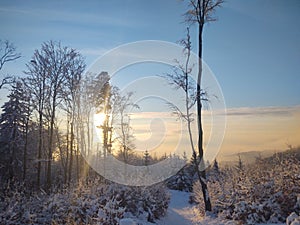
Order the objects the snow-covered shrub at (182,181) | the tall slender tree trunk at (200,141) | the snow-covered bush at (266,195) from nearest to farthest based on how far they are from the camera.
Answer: the snow-covered bush at (266,195) → the tall slender tree trunk at (200,141) → the snow-covered shrub at (182,181)

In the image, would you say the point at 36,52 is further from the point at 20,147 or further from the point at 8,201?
the point at 8,201

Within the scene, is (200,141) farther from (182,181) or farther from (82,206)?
(182,181)

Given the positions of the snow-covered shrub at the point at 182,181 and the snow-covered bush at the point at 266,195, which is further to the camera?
the snow-covered shrub at the point at 182,181

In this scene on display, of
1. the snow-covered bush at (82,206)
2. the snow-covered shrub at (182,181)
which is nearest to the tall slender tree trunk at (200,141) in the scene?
the snow-covered bush at (82,206)

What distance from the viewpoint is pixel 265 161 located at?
13.9 metres

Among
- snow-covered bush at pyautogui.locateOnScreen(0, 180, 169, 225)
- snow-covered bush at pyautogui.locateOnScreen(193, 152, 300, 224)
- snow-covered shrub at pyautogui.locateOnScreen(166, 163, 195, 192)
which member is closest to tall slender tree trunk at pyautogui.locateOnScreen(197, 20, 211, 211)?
snow-covered bush at pyautogui.locateOnScreen(193, 152, 300, 224)

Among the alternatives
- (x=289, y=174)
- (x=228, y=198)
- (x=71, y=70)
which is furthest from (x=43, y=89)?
(x=289, y=174)

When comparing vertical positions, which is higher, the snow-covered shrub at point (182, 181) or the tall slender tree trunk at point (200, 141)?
the tall slender tree trunk at point (200, 141)

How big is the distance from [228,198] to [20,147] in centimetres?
2304

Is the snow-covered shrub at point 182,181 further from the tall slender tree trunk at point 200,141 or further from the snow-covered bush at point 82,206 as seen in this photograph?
the tall slender tree trunk at point 200,141

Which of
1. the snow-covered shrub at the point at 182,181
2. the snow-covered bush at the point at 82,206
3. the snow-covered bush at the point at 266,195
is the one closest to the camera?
the snow-covered bush at the point at 82,206

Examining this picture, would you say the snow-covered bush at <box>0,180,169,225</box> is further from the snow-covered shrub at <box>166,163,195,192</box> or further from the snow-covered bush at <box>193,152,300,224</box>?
the snow-covered shrub at <box>166,163,195,192</box>

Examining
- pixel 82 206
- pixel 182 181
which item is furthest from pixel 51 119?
pixel 182 181

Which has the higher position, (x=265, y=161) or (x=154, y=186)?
(x=265, y=161)
